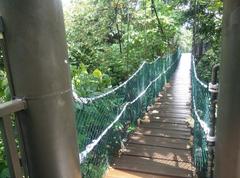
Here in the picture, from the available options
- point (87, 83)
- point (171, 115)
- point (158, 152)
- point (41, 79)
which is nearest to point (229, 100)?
point (41, 79)

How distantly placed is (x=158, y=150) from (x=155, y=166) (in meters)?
0.49

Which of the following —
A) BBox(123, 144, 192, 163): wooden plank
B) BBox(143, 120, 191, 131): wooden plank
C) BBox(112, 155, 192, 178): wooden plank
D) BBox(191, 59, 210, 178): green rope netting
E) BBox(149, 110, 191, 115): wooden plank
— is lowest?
BBox(149, 110, 191, 115): wooden plank

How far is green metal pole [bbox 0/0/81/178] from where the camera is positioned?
1.06 m

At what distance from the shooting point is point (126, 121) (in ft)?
13.0

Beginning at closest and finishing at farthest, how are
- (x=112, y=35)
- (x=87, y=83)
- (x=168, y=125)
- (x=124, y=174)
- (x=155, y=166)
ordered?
(x=124, y=174), (x=155, y=166), (x=87, y=83), (x=168, y=125), (x=112, y=35)

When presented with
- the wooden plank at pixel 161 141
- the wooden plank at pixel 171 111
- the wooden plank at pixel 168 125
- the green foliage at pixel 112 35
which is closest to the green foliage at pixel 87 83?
the wooden plank at pixel 161 141

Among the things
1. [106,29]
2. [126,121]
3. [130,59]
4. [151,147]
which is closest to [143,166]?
[151,147]

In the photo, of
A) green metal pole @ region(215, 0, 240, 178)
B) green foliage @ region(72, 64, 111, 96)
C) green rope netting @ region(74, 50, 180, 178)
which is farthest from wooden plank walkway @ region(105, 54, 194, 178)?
green metal pole @ region(215, 0, 240, 178)

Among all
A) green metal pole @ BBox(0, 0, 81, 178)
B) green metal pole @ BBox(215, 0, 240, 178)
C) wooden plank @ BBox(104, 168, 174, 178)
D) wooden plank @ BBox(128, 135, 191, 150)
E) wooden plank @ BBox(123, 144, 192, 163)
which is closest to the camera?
green metal pole @ BBox(0, 0, 81, 178)

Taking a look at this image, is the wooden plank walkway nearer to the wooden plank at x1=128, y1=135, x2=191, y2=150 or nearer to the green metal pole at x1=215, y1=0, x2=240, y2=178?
the wooden plank at x1=128, y1=135, x2=191, y2=150

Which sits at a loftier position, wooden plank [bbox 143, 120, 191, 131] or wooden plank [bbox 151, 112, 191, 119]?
wooden plank [bbox 143, 120, 191, 131]

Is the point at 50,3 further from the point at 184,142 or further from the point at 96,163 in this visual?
the point at 184,142

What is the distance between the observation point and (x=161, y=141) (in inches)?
153

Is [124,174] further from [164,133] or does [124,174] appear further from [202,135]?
[164,133]
